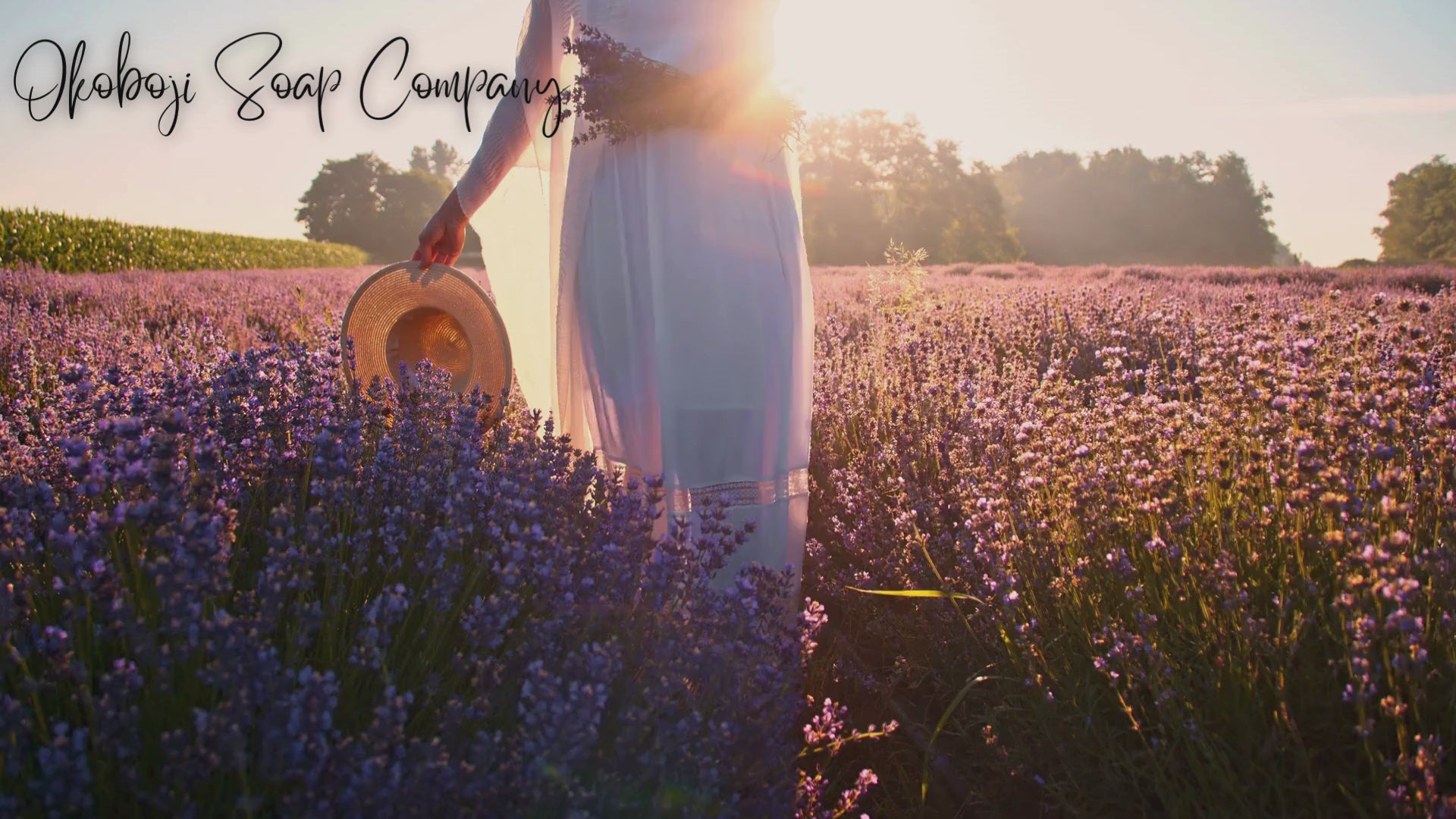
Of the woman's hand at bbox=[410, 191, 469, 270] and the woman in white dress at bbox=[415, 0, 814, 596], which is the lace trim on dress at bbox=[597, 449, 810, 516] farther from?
the woman's hand at bbox=[410, 191, 469, 270]

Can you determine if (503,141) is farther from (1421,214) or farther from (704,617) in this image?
(1421,214)

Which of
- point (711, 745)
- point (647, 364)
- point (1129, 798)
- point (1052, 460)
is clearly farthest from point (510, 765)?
point (1052, 460)

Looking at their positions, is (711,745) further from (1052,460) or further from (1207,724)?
(1052,460)

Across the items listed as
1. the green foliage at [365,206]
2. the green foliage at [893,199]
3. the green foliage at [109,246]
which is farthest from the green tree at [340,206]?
the green foliage at [893,199]

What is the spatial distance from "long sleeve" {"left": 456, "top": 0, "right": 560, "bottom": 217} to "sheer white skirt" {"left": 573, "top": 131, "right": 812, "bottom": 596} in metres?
0.44

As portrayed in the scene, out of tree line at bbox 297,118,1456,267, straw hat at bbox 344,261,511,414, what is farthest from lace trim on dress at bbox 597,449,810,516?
tree line at bbox 297,118,1456,267

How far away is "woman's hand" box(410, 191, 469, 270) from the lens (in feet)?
9.35

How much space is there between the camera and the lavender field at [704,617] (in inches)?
46.0

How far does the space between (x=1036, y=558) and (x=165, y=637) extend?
1962 mm

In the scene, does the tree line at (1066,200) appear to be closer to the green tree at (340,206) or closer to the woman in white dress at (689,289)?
the green tree at (340,206)

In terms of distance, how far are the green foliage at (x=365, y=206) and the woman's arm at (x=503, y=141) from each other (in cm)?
7084

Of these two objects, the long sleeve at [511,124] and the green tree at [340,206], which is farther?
the green tree at [340,206]

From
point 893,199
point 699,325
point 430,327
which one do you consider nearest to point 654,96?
point 699,325

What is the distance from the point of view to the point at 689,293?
2471 mm
